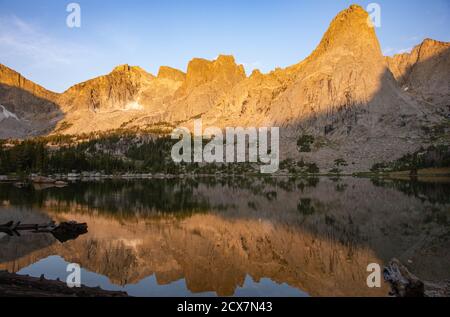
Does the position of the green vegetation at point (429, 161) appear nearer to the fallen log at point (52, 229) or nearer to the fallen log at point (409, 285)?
the fallen log at point (52, 229)

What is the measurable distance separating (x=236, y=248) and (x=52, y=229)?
2126cm

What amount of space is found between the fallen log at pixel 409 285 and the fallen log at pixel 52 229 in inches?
1235

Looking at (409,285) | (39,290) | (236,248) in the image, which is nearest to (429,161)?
(236,248)

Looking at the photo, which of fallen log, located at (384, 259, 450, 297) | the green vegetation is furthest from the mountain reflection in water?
the green vegetation

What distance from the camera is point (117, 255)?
1367 inches

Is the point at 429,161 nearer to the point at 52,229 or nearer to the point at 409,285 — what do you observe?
the point at 52,229

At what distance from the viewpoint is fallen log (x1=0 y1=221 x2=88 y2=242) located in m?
42.2

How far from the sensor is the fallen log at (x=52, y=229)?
42.2 m

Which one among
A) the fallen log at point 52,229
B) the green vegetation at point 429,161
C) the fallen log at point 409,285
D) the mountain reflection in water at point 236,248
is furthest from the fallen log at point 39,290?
the green vegetation at point 429,161

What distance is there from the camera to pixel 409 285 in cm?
2186
